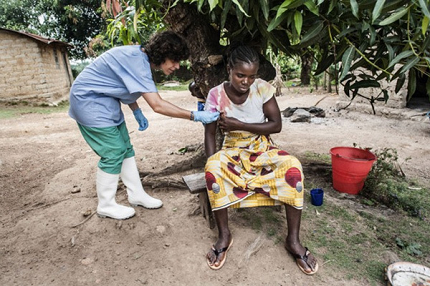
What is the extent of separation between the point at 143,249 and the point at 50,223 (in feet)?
3.04

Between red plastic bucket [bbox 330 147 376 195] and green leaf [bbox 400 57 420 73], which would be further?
red plastic bucket [bbox 330 147 376 195]

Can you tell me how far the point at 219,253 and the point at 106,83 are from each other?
4.68 ft

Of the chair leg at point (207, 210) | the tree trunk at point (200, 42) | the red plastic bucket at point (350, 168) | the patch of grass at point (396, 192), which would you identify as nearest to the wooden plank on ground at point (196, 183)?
the chair leg at point (207, 210)

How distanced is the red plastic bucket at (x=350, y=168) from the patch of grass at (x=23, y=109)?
8.62 meters

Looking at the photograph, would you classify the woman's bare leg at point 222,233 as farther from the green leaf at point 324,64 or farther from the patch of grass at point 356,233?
the green leaf at point 324,64

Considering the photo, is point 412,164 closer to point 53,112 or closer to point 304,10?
point 304,10

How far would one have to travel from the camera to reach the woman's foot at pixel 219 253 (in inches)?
72.7

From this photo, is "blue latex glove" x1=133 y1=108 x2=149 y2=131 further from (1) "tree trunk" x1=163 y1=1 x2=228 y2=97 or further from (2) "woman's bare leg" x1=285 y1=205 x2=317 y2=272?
(2) "woman's bare leg" x1=285 y1=205 x2=317 y2=272

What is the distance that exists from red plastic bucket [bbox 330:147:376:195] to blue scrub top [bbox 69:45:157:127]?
5.77ft

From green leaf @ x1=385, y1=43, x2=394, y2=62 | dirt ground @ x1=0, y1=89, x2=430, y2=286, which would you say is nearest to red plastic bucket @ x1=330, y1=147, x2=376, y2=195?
dirt ground @ x1=0, y1=89, x2=430, y2=286

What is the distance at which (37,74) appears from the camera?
9.84 metres

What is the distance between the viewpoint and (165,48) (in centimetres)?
204

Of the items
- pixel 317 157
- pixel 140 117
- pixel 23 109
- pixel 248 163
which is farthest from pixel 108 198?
pixel 23 109

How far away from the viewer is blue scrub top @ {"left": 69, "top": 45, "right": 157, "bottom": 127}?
2057 mm
